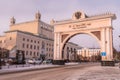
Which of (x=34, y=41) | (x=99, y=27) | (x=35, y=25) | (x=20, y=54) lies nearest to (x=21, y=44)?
(x=34, y=41)

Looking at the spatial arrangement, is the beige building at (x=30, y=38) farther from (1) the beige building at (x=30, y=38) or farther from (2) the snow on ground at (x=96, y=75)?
(2) the snow on ground at (x=96, y=75)

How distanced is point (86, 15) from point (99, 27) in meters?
4.89

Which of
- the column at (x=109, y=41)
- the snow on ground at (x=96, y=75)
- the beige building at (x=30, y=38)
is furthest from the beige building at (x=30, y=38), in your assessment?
the snow on ground at (x=96, y=75)

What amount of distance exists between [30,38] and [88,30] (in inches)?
2153

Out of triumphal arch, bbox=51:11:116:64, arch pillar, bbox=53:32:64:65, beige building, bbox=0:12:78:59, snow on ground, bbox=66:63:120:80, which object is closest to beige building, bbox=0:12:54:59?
beige building, bbox=0:12:78:59

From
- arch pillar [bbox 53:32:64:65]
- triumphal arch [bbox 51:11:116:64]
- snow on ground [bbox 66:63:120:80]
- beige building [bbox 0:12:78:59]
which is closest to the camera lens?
snow on ground [bbox 66:63:120:80]

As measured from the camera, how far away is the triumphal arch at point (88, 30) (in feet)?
126

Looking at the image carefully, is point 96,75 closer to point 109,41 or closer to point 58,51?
point 109,41

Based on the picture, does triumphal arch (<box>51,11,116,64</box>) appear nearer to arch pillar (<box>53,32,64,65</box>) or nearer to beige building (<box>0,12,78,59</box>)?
arch pillar (<box>53,32,64,65</box>)

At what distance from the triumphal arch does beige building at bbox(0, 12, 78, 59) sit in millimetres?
33504

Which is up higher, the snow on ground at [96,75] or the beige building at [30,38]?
the beige building at [30,38]

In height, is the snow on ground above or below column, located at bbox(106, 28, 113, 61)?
below

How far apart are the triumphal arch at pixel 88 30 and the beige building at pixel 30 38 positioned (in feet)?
110

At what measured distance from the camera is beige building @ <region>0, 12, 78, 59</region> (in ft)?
276
